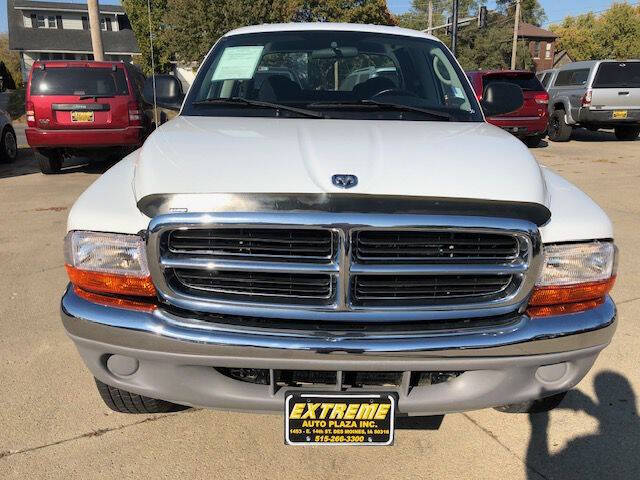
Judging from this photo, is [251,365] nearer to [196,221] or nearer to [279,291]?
[279,291]

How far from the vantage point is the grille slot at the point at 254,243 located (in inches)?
76.9

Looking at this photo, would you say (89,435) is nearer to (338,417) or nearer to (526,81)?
(338,417)

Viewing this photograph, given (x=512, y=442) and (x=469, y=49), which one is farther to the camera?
(x=469, y=49)

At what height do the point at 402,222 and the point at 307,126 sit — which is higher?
the point at 307,126

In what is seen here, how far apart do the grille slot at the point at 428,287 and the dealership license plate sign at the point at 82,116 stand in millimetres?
8085

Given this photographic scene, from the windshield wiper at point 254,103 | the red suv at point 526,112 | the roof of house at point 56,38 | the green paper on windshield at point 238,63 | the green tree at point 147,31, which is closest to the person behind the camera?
the windshield wiper at point 254,103

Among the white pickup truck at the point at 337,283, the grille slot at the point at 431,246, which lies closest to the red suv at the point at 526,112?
the white pickup truck at the point at 337,283

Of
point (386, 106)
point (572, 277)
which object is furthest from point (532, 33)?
point (572, 277)

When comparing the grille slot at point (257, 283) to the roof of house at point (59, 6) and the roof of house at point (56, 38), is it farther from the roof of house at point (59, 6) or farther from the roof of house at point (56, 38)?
the roof of house at point (59, 6)

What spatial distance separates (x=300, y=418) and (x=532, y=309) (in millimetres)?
931

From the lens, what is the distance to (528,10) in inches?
3204

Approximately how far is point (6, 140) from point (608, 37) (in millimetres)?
61773

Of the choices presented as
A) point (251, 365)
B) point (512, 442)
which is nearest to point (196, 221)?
point (251, 365)

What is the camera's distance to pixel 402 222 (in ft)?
6.30
